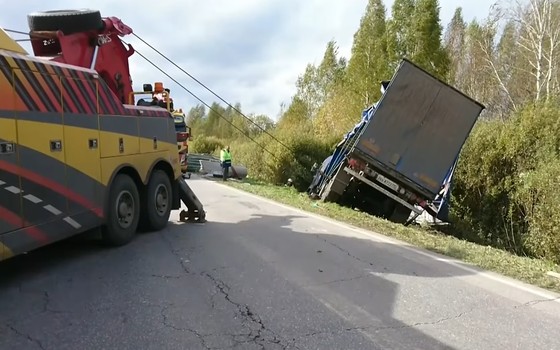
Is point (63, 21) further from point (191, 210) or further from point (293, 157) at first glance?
point (293, 157)

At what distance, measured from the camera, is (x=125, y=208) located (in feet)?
21.9

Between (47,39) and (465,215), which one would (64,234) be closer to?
(47,39)

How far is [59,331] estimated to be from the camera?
377cm

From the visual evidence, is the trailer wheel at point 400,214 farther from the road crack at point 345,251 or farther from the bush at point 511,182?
the road crack at point 345,251

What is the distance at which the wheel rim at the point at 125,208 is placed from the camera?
6520 mm

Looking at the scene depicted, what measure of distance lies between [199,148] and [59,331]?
44.2 meters

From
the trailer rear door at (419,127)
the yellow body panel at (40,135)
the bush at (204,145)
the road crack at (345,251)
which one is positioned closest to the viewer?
the yellow body panel at (40,135)

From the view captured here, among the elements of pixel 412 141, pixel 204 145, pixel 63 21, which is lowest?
pixel 204 145

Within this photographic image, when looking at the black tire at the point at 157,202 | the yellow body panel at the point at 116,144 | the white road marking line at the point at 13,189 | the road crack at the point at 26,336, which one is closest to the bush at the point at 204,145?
the black tire at the point at 157,202

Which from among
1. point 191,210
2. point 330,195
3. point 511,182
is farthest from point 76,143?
point 511,182

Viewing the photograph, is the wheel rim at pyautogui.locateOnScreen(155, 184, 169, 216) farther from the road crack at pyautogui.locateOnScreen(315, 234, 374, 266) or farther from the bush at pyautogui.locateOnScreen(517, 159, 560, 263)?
the bush at pyautogui.locateOnScreen(517, 159, 560, 263)

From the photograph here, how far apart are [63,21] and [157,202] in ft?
10.2

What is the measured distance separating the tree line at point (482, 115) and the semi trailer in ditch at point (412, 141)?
1022 mm

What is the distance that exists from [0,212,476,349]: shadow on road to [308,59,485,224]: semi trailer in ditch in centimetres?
374
